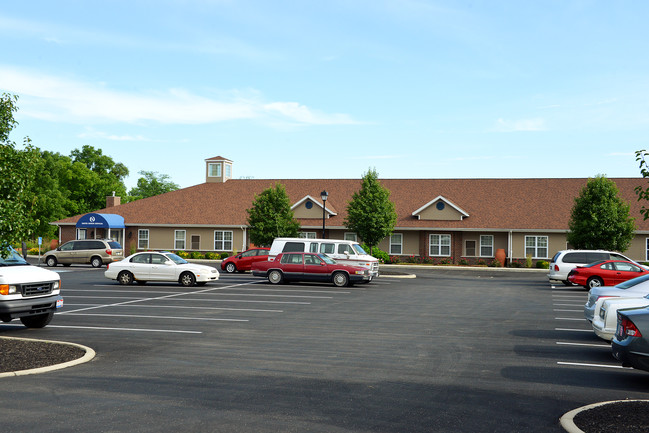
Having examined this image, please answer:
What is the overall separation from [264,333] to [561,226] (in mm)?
36548

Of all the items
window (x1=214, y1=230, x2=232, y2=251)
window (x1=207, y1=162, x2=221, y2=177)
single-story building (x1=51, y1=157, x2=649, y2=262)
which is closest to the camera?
single-story building (x1=51, y1=157, x2=649, y2=262)

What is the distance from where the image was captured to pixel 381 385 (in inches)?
343

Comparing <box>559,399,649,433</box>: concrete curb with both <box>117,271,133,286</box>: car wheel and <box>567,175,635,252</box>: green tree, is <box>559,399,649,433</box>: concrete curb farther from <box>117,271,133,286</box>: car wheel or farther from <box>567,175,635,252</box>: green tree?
<box>567,175,635,252</box>: green tree

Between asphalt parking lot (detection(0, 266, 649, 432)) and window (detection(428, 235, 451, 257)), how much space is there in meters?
28.1

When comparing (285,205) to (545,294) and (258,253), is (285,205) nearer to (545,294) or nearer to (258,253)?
(258,253)

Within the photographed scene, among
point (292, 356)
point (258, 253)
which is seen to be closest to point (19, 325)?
point (292, 356)

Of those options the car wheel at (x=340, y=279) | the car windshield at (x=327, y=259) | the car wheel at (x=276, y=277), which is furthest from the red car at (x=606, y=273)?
the car wheel at (x=276, y=277)

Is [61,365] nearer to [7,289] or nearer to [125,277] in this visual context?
[7,289]

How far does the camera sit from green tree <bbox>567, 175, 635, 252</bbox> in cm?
3925

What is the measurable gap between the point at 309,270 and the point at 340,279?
147cm

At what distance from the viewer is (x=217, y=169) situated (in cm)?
5919

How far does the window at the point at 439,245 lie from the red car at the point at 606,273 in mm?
20283

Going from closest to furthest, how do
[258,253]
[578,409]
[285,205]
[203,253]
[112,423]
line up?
[112,423] < [578,409] < [258,253] < [285,205] < [203,253]

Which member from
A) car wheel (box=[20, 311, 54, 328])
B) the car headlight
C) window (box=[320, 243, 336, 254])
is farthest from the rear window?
the car headlight
